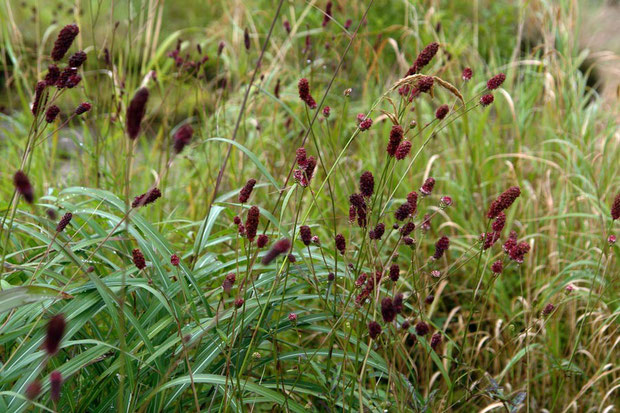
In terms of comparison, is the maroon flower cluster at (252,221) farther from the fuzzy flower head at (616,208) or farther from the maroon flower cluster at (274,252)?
the fuzzy flower head at (616,208)

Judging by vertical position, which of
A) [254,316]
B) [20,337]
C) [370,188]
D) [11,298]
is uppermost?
[370,188]

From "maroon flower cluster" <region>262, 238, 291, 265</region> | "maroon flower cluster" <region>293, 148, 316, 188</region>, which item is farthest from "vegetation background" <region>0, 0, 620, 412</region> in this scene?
"maroon flower cluster" <region>262, 238, 291, 265</region>

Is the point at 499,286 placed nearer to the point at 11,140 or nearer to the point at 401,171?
the point at 401,171

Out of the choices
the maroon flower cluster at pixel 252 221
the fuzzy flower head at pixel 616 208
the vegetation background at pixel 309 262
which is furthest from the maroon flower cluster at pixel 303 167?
the fuzzy flower head at pixel 616 208

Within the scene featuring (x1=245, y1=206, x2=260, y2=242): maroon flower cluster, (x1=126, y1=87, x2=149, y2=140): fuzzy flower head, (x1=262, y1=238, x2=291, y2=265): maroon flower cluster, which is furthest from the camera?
(x1=245, y1=206, x2=260, y2=242): maroon flower cluster

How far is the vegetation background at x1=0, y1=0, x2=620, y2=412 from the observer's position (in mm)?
1399

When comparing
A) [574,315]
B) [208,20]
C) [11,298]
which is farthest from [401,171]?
[208,20]

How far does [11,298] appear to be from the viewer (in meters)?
1.10

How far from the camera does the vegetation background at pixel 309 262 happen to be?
1.40 m

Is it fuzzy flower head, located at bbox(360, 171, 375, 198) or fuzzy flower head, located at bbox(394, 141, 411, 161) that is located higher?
fuzzy flower head, located at bbox(394, 141, 411, 161)

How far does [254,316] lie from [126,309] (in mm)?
292

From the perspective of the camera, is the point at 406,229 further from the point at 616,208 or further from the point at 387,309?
the point at 616,208

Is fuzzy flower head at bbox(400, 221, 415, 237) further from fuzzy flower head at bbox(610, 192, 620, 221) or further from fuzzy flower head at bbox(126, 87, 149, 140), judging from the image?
fuzzy flower head at bbox(126, 87, 149, 140)

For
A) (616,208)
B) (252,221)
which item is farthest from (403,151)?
(616,208)
